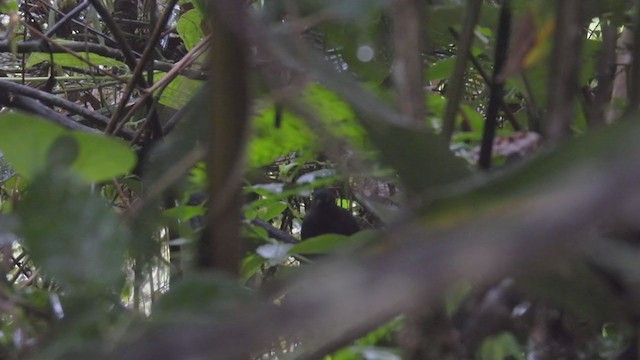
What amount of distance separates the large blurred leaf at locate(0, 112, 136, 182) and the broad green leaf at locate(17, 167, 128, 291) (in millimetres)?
26

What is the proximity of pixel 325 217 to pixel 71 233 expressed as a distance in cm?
97

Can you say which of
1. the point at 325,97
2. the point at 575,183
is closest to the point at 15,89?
the point at 325,97

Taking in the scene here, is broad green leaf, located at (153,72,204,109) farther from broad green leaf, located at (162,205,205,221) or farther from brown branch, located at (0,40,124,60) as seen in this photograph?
brown branch, located at (0,40,124,60)

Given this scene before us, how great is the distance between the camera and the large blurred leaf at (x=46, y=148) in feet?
0.95

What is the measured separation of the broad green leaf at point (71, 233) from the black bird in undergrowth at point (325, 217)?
0.88 m

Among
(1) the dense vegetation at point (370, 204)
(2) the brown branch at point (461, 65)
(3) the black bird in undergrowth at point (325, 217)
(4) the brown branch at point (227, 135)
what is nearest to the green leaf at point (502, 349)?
(1) the dense vegetation at point (370, 204)

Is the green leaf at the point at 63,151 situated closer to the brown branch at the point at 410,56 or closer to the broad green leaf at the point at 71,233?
the broad green leaf at the point at 71,233

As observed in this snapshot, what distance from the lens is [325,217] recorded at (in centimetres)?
122

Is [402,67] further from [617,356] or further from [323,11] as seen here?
[617,356]

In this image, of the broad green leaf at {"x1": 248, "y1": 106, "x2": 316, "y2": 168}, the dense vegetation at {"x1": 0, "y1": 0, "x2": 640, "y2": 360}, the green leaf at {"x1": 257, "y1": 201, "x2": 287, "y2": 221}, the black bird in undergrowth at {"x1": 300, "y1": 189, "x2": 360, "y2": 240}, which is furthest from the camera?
the black bird in undergrowth at {"x1": 300, "y1": 189, "x2": 360, "y2": 240}

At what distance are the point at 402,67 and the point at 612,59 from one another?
23 centimetres

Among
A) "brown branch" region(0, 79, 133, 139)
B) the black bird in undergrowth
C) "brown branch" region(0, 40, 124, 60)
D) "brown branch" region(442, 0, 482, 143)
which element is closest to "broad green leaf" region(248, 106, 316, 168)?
"brown branch" region(442, 0, 482, 143)

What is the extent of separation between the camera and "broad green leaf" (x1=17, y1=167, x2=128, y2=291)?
0.25m

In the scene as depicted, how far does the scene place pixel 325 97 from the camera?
0.43 m
